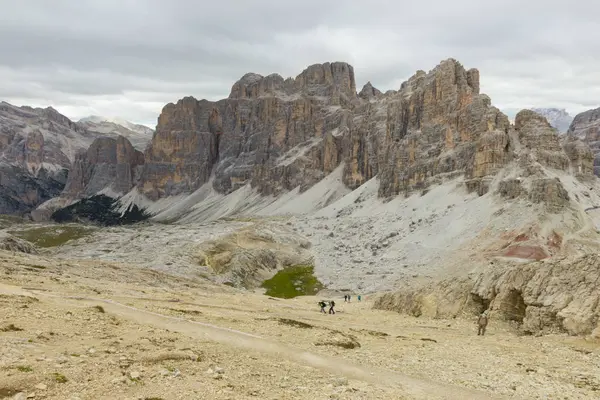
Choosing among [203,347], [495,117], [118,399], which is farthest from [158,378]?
[495,117]

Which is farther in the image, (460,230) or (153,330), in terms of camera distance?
(460,230)

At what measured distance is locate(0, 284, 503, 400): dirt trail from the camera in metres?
21.2

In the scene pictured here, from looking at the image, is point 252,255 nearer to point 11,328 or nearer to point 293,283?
point 293,283

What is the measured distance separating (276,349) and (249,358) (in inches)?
103

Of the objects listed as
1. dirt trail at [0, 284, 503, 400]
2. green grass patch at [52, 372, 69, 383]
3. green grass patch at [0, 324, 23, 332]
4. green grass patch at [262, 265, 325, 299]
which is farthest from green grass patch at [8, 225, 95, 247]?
green grass patch at [52, 372, 69, 383]

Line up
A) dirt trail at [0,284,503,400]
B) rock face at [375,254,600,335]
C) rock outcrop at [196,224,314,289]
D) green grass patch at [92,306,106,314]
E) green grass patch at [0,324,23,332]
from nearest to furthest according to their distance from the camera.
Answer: dirt trail at [0,284,503,400], green grass patch at [0,324,23,332], green grass patch at [92,306,106,314], rock face at [375,254,600,335], rock outcrop at [196,224,314,289]

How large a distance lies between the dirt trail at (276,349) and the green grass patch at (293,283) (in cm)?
6692

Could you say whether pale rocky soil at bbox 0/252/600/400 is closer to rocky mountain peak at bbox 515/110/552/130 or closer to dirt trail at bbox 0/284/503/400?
dirt trail at bbox 0/284/503/400

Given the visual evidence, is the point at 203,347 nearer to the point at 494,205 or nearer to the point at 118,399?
the point at 118,399

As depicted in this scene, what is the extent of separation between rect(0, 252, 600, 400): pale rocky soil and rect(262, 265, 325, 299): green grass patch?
217 feet

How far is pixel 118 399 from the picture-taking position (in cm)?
1617

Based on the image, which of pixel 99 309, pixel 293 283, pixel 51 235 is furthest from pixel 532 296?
pixel 51 235

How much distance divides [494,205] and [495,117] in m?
34.9

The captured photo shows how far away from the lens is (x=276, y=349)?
85.8ft
